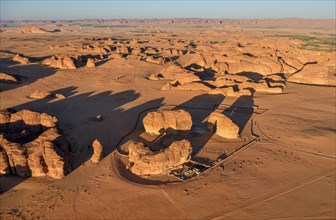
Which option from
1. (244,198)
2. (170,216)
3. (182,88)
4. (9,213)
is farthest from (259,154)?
(182,88)

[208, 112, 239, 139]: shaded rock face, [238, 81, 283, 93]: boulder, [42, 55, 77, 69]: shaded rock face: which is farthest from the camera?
[42, 55, 77, 69]: shaded rock face

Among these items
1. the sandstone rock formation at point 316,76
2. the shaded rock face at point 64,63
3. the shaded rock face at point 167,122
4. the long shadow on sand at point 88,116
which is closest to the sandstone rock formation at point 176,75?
the long shadow on sand at point 88,116

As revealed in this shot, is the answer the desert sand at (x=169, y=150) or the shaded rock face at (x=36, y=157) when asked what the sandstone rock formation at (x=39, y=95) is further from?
the shaded rock face at (x=36, y=157)

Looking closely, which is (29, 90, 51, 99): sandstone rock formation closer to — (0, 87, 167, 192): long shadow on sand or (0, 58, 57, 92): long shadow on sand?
(0, 87, 167, 192): long shadow on sand

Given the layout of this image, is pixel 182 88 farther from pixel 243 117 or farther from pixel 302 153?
pixel 302 153

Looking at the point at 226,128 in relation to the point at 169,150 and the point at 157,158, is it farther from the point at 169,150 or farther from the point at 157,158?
the point at 157,158

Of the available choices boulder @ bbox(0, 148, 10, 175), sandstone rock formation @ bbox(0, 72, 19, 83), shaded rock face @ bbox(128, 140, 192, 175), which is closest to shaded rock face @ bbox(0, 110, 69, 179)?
boulder @ bbox(0, 148, 10, 175)

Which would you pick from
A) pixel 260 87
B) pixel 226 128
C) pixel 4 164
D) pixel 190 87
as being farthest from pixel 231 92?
pixel 4 164
